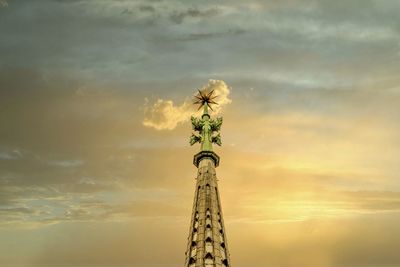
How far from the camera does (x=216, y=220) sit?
3822 cm

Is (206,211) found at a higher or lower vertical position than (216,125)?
lower

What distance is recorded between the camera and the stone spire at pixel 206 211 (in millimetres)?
35719

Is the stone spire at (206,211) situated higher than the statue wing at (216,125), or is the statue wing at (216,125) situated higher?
the statue wing at (216,125)

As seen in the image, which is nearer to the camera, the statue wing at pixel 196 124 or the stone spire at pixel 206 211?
the stone spire at pixel 206 211

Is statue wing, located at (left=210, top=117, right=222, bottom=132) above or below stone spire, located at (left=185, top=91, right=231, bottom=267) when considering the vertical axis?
above

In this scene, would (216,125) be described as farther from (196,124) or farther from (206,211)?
(206,211)

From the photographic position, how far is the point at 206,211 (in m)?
39.0

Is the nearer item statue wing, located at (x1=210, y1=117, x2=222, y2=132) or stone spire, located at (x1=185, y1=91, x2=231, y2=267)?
stone spire, located at (x1=185, y1=91, x2=231, y2=267)

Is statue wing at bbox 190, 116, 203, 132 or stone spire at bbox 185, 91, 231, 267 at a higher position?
statue wing at bbox 190, 116, 203, 132

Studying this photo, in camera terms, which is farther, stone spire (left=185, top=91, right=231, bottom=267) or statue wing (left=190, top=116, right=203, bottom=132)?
statue wing (left=190, top=116, right=203, bottom=132)

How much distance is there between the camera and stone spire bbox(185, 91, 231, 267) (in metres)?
35.7

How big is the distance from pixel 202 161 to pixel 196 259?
36.9 feet

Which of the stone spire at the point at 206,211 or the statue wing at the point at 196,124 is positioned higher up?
the statue wing at the point at 196,124

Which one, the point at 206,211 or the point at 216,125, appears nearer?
the point at 206,211
